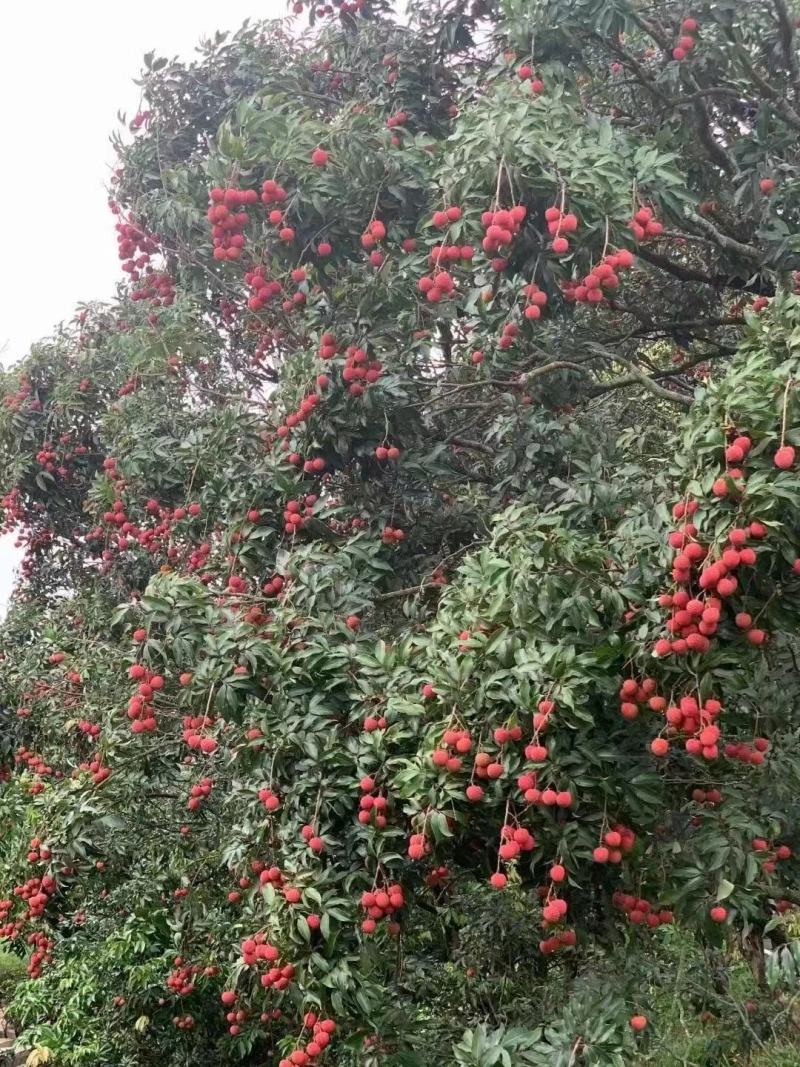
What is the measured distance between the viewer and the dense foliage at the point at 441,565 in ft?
9.00

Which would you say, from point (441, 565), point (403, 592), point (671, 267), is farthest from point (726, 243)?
point (403, 592)

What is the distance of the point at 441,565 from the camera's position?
3.94 metres

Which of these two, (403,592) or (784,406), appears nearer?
(784,406)

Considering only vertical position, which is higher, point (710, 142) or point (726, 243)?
point (710, 142)

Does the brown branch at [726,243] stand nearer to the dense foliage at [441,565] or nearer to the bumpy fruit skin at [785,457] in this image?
the dense foliage at [441,565]

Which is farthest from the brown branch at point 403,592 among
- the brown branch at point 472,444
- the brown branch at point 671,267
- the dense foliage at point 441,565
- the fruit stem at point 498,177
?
the brown branch at point 671,267

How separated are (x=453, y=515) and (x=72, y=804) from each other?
2003 mm

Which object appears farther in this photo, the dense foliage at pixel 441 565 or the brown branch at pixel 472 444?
the brown branch at pixel 472 444

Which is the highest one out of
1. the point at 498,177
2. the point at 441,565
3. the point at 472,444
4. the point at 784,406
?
the point at 498,177

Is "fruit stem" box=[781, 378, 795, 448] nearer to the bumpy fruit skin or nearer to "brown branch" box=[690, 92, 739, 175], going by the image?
the bumpy fruit skin

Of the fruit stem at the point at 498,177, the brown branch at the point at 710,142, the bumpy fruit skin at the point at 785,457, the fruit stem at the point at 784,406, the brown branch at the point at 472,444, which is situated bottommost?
the brown branch at the point at 472,444

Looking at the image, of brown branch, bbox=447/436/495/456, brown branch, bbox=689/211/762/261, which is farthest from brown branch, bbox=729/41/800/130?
brown branch, bbox=447/436/495/456

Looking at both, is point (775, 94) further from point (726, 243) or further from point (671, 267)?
point (671, 267)

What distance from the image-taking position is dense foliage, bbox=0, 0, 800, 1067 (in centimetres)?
274
